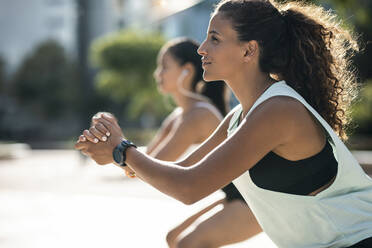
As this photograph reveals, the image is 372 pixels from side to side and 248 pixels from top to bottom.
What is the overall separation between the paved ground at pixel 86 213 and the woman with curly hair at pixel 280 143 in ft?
11.1

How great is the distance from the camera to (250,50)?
2.13 m

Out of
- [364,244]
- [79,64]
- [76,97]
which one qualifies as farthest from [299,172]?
[79,64]

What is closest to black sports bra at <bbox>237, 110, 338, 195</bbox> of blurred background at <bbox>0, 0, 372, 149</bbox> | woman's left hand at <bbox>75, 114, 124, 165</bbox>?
woman's left hand at <bbox>75, 114, 124, 165</bbox>

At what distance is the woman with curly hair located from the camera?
191cm

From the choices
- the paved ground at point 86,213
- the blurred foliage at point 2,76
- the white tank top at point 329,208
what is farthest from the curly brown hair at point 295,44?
the blurred foliage at point 2,76

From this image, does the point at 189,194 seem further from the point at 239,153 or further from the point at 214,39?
the point at 214,39

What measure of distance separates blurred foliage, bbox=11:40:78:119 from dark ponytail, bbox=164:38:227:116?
37188 millimetres

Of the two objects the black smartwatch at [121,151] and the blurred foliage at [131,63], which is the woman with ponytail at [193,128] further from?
the blurred foliage at [131,63]

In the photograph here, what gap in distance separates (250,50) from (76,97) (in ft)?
129

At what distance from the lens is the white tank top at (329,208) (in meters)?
1.93

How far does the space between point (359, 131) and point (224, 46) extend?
2250 centimetres

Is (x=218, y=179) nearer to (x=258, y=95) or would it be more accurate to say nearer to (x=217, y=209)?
(x=258, y=95)

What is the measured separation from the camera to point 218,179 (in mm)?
1903

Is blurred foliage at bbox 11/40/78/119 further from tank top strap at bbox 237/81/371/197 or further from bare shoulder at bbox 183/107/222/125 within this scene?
tank top strap at bbox 237/81/371/197
